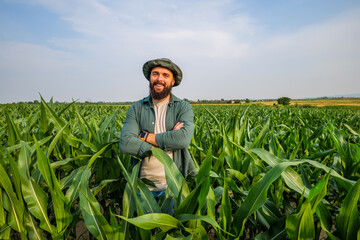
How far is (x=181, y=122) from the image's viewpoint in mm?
1630

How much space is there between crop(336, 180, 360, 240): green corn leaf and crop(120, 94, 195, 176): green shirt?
3.19 ft

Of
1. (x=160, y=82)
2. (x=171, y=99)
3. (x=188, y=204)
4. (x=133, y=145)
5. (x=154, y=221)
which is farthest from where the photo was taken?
(x=171, y=99)

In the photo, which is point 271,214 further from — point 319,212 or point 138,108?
point 138,108

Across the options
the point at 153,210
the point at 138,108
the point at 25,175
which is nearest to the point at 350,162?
the point at 153,210

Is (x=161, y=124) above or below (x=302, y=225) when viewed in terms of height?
above

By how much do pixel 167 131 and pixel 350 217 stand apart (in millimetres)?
1119

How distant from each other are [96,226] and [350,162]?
1697 millimetres

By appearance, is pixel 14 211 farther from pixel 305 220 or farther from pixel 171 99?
pixel 305 220

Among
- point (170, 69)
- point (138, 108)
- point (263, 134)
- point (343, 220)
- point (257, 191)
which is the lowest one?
point (343, 220)

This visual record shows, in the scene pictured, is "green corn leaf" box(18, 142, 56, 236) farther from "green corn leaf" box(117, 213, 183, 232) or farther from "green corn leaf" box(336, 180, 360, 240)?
"green corn leaf" box(336, 180, 360, 240)

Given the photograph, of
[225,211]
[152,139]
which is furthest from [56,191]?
[225,211]

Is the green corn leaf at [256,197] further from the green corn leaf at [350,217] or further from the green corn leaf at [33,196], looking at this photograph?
the green corn leaf at [33,196]

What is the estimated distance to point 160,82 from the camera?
1.60 m

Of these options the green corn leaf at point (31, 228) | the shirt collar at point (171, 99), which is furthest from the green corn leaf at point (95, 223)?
the shirt collar at point (171, 99)
